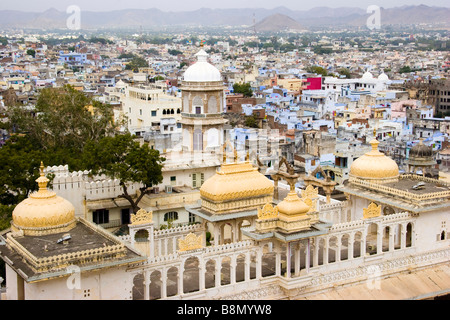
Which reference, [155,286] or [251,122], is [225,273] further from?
[251,122]

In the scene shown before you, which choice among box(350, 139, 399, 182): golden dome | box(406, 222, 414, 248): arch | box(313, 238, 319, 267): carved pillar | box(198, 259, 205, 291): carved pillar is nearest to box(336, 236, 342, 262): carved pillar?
box(313, 238, 319, 267): carved pillar

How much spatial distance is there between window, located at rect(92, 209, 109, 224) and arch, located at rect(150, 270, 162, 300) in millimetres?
10006

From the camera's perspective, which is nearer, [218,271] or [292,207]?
[218,271]

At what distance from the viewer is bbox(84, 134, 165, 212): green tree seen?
94.0ft

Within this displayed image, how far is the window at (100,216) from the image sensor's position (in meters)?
29.5

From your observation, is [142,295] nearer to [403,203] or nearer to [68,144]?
[403,203]

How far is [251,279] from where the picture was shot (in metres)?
19.6

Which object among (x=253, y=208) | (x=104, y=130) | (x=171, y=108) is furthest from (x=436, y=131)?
(x=253, y=208)

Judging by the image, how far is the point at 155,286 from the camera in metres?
19.2

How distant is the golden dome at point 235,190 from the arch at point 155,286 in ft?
8.93

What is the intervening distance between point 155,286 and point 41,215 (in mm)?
3833

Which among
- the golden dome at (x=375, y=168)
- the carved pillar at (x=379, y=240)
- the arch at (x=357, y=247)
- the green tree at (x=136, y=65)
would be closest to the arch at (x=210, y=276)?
the arch at (x=357, y=247)

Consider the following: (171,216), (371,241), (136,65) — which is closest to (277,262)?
(371,241)

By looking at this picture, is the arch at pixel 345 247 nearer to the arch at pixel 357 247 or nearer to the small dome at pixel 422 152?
the arch at pixel 357 247
